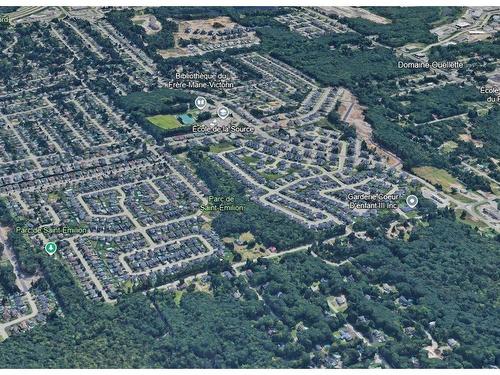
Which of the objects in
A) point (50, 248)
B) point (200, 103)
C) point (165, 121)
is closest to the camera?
point (50, 248)

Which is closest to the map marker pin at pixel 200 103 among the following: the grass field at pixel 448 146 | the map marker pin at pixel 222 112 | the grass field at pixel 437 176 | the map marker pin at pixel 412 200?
the map marker pin at pixel 222 112

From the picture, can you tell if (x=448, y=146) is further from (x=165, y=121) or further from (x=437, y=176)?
(x=165, y=121)

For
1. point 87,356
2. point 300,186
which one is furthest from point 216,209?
point 87,356

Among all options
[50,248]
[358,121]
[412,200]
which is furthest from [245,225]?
[358,121]

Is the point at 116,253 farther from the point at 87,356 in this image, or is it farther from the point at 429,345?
the point at 429,345

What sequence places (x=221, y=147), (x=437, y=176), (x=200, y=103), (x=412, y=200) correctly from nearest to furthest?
(x=412, y=200) → (x=437, y=176) → (x=221, y=147) → (x=200, y=103)
